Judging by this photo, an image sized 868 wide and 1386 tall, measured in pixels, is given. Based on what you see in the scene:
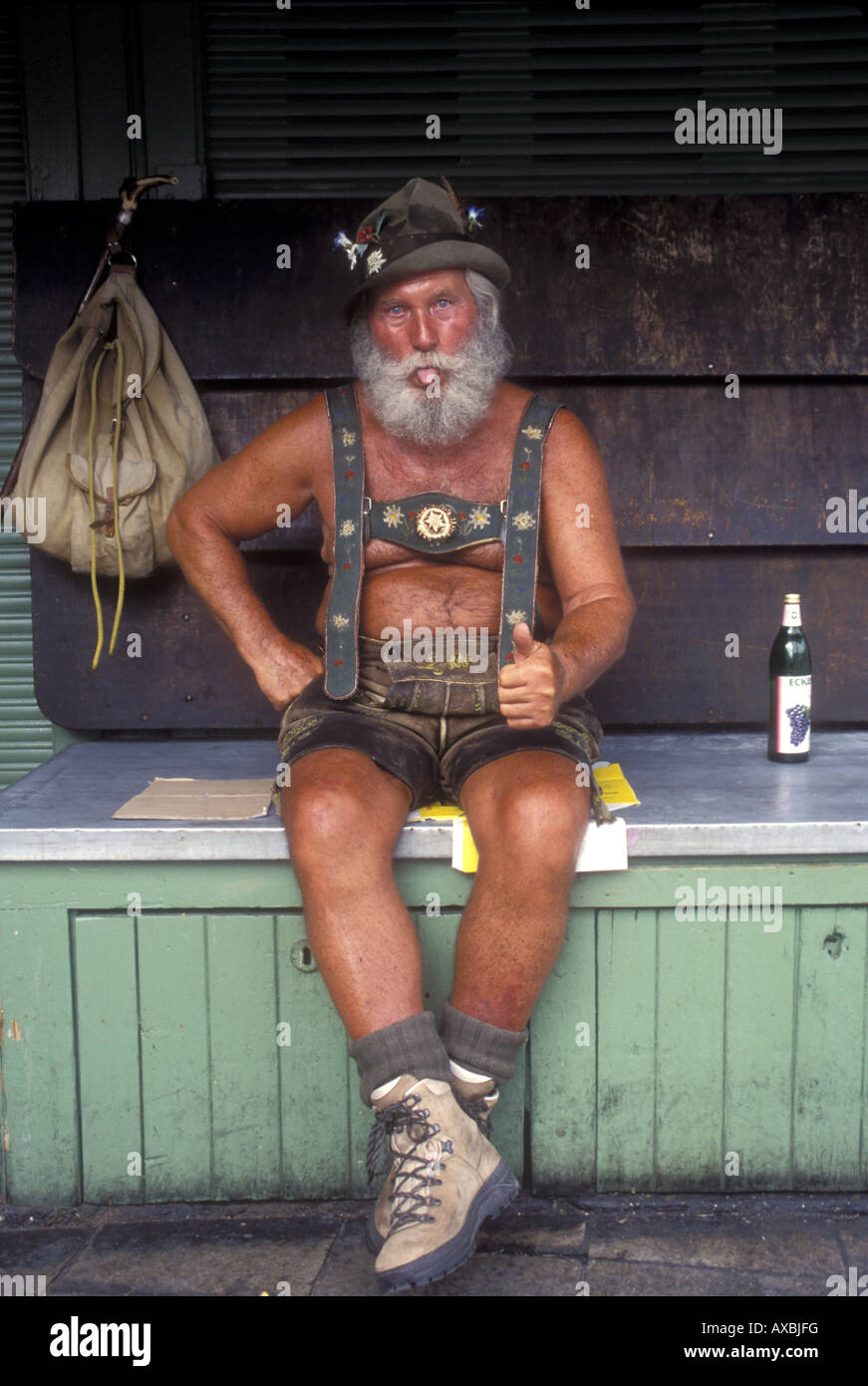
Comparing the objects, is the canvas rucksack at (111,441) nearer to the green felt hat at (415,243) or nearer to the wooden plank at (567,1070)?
the green felt hat at (415,243)

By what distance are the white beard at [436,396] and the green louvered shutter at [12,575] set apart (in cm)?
116

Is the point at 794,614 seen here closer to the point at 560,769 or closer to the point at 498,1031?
the point at 560,769

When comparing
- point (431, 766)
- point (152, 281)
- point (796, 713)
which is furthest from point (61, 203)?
point (796, 713)

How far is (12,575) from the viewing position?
3.61 meters

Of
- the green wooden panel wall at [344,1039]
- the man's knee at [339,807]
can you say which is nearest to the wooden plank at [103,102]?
the man's knee at [339,807]

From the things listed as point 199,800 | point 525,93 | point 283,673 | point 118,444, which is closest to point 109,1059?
point 199,800

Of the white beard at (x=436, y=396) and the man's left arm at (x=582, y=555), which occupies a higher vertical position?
the white beard at (x=436, y=396)

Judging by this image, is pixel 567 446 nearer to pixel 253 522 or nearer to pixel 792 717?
pixel 253 522

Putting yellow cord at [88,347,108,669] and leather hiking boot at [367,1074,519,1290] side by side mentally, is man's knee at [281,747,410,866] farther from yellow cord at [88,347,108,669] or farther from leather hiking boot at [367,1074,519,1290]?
yellow cord at [88,347,108,669]

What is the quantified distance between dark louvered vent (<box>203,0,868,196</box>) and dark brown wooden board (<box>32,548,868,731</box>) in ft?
3.30

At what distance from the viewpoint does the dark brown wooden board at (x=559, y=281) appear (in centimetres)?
330

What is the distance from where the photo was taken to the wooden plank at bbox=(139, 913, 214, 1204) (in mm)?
2527

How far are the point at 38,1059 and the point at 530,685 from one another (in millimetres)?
1246

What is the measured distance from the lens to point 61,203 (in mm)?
3285
